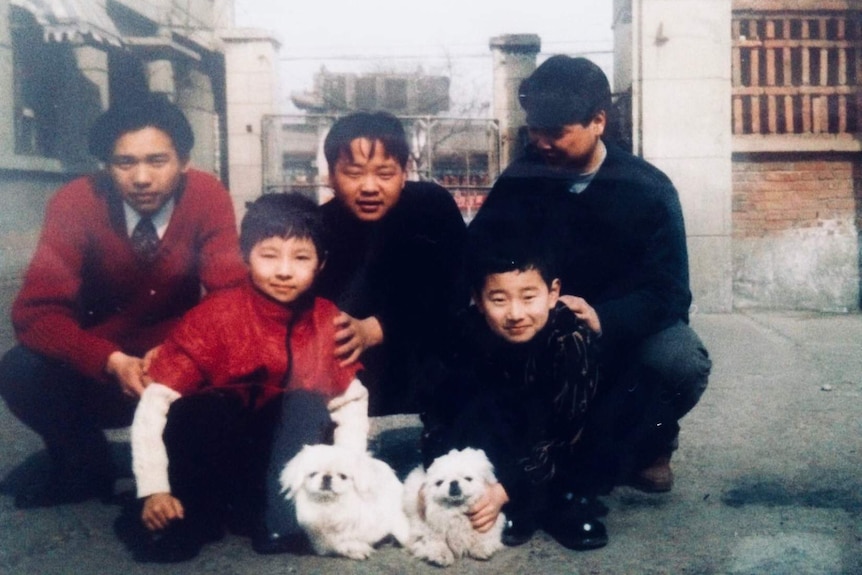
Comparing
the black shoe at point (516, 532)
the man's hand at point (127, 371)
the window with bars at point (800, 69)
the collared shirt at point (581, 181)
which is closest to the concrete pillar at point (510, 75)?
the collared shirt at point (581, 181)

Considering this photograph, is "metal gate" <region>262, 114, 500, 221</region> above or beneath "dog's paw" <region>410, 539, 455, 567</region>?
above

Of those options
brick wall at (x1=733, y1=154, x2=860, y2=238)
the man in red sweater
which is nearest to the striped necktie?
the man in red sweater

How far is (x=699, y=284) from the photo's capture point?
4.22m

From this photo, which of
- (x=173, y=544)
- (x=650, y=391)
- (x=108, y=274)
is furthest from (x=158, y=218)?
(x=650, y=391)

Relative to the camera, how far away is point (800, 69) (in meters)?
4.68

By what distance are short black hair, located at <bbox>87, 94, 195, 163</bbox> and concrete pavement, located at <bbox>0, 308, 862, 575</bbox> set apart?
1.95 ft

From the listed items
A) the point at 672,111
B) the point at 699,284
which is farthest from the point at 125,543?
the point at 699,284

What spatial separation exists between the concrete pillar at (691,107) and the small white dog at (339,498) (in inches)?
71.6

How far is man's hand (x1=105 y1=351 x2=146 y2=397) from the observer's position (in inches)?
70.7

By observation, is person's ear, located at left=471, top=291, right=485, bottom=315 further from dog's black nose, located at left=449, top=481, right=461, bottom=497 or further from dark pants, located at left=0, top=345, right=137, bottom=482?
dark pants, located at left=0, top=345, right=137, bottom=482

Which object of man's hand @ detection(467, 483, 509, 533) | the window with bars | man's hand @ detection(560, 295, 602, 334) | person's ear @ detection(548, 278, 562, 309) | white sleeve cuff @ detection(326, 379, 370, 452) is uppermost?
the window with bars

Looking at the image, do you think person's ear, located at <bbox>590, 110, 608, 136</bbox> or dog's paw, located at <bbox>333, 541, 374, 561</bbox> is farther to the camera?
person's ear, located at <bbox>590, 110, 608, 136</bbox>

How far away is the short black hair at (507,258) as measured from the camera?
1821 millimetres

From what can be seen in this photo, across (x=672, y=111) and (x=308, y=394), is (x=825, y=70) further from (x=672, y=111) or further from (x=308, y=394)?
(x=308, y=394)
